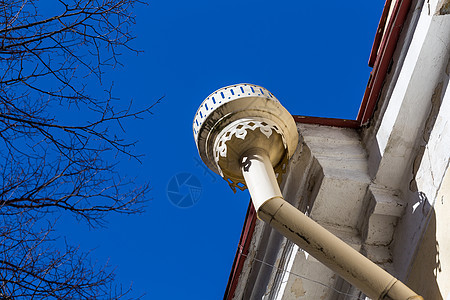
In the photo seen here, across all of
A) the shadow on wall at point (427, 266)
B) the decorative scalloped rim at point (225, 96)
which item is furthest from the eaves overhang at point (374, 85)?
the shadow on wall at point (427, 266)

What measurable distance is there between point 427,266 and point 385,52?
4.97 feet

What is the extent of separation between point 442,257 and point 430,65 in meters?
1.31

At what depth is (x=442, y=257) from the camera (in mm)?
3635

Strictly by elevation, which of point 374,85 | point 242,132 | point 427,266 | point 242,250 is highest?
point 374,85

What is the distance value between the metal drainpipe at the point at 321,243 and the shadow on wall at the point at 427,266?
1.91ft

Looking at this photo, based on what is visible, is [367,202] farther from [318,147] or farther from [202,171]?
[202,171]

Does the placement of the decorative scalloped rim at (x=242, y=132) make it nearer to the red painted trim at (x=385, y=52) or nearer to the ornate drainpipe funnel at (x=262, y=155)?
the ornate drainpipe funnel at (x=262, y=155)

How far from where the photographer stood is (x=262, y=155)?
3914 mm

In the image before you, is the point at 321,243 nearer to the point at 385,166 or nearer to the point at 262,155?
the point at 262,155

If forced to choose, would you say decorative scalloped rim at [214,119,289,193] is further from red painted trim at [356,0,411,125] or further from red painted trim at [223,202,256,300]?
red painted trim at [356,0,411,125]

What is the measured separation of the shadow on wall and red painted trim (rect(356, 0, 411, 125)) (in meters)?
0.92

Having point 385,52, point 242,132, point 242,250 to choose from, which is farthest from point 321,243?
point 385,52

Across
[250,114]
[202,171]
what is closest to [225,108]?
[250,114]

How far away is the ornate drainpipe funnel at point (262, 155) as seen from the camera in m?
3.32
